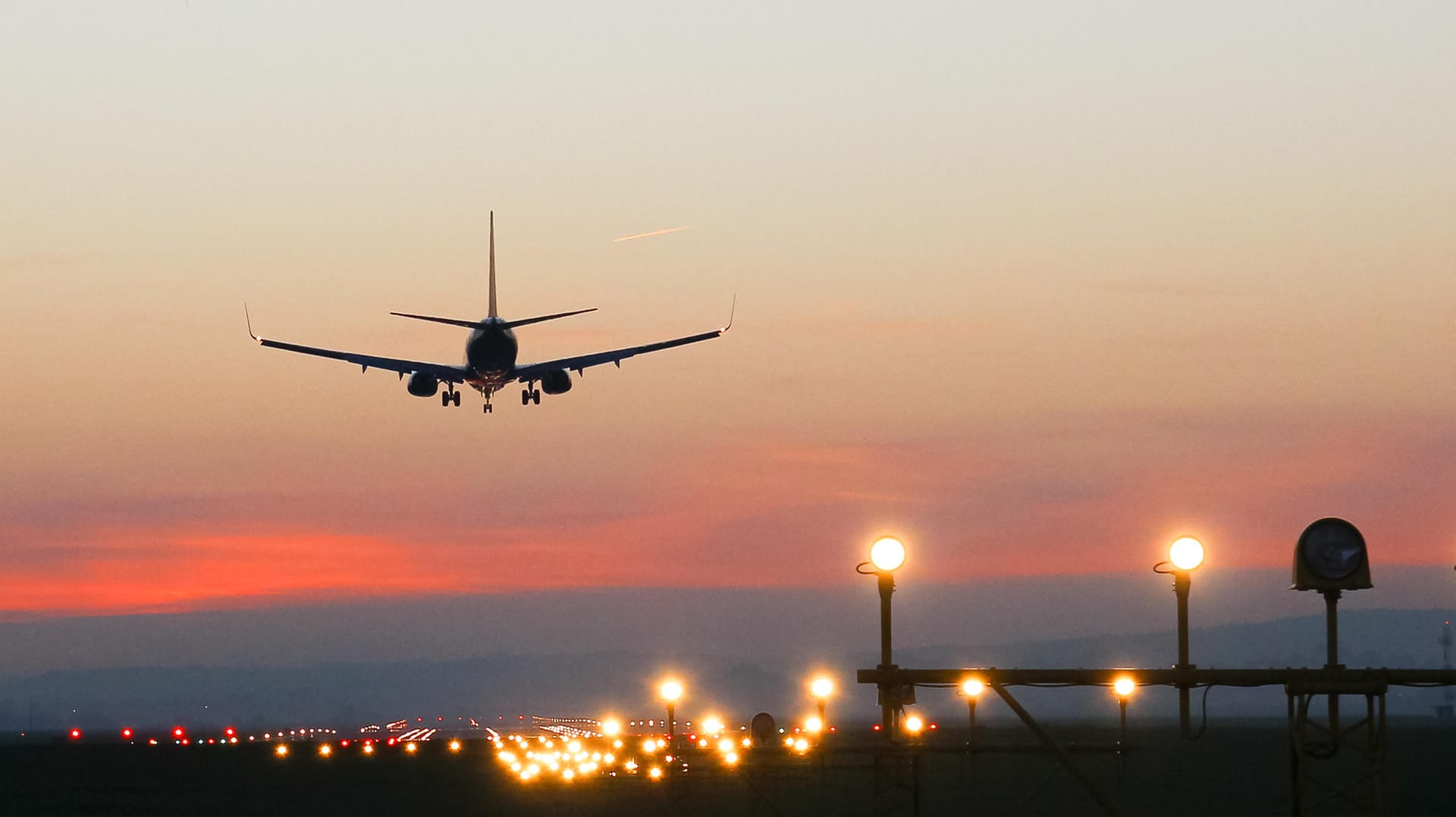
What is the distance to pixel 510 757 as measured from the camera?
12950 cm

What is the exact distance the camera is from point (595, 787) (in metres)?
93.0

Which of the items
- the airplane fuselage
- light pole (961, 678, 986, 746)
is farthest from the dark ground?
the airplane fuselage

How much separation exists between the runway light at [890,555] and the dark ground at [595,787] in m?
25.3

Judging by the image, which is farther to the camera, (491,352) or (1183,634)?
(491,352)

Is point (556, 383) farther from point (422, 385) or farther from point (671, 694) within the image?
point (671, 694)

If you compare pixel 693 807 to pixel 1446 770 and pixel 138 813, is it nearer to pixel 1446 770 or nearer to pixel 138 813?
pixel 138 813

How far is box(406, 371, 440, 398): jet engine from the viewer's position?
11919cm

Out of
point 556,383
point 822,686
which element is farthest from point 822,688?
point 556,383

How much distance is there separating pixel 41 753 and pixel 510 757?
6572 centimetres

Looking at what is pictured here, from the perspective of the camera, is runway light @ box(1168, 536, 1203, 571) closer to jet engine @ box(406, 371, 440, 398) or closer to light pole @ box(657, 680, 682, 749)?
light pole @ box(657, 680, 682, 749)

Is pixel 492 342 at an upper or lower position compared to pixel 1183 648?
upper

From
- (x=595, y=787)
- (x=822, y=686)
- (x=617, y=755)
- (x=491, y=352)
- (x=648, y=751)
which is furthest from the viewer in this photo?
(x=491, y=352)

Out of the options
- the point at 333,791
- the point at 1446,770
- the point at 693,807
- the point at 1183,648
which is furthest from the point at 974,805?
the point at 1446,770

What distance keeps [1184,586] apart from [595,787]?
64.5 meters
